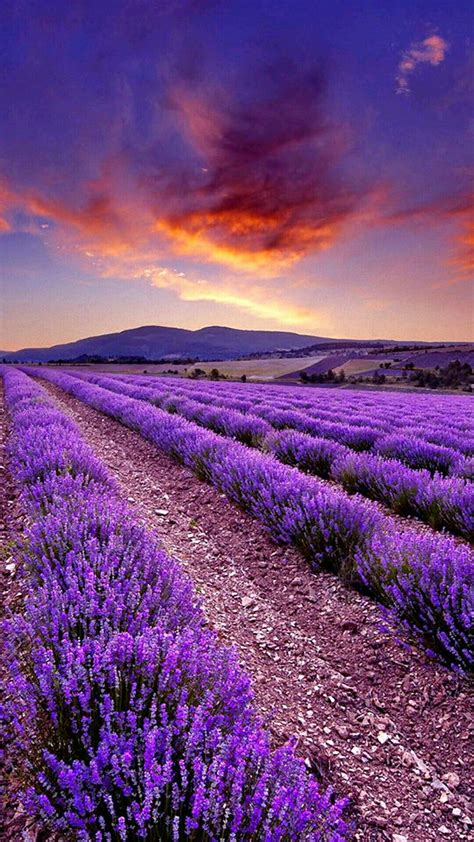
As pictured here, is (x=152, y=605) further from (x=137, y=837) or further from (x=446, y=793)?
(x=446, y=793)

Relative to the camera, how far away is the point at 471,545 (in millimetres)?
3725

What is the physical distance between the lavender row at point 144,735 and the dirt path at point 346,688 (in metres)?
0.26

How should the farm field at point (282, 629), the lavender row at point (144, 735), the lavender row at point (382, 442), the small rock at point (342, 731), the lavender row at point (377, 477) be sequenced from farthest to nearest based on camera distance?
1. the lavender row at point (382, 442)
2. the lavender row at point (377, 477)
3. the small rock at point (342, 731)
4. the farm field at point (282, 629)
5. the lavender row at point (144, 735)

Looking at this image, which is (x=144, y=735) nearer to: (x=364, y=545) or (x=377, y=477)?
(x=364, y=545)

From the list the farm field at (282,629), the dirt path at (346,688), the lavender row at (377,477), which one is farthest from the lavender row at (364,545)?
the lavender row at (377,477)

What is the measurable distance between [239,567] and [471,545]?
206 cm

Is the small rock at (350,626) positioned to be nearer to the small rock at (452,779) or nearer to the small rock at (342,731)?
the small rock at (342,731)

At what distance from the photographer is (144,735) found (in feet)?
3.81

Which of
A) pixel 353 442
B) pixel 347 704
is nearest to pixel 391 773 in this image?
pixel 347 704

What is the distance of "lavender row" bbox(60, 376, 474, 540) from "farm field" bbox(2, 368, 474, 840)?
0.10 ft

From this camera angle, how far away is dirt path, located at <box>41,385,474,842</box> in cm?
159

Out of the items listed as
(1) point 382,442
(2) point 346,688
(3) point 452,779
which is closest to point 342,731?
(2) point 346,688

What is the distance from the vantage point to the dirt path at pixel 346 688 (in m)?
1.59

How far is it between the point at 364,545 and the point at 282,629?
84 cm
